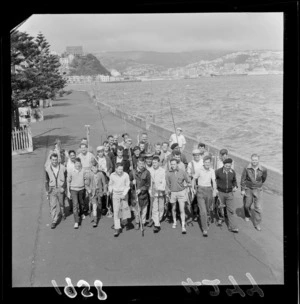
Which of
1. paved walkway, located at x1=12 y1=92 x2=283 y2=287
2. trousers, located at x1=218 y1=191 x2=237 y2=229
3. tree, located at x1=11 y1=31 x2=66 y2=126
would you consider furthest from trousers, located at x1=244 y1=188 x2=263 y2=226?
tree, located at x1=11 y1=31 x2=66 y2=126

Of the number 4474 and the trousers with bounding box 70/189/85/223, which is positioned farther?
the trousers with bounding box 70/189/85/223

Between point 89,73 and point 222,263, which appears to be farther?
point 89,73

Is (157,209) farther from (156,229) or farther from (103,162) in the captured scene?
(103,162)

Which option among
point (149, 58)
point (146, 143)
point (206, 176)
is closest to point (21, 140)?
point (146, 143)

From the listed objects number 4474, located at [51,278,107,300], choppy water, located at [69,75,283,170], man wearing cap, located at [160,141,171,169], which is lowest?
number 4474, located at [51,278,107,300]

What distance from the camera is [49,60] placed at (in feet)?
22.5

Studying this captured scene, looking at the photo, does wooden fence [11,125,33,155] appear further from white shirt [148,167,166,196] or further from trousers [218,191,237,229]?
trousers [218,191,237,229]

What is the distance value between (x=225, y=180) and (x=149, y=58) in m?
2.24

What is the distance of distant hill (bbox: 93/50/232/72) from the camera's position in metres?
6.41

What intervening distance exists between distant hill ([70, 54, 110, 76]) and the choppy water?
40 centimetres
